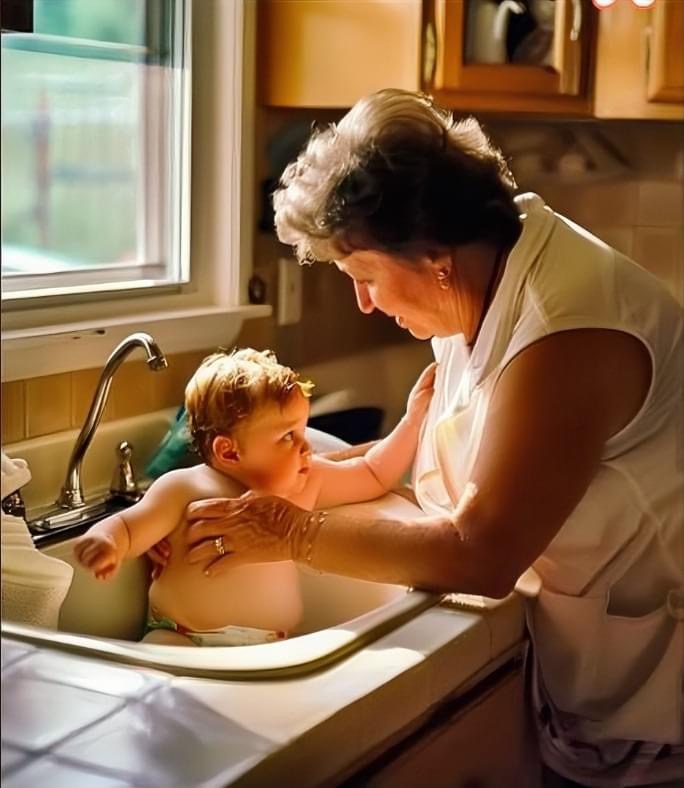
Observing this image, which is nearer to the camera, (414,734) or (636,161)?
(414,734)

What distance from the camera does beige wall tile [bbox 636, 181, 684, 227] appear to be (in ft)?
6.40

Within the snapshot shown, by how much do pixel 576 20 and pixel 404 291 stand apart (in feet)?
1.87

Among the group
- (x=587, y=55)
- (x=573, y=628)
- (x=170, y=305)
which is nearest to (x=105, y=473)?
(x=170, y=305)

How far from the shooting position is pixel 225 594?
1261 millimetres

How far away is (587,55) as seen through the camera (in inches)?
64.7

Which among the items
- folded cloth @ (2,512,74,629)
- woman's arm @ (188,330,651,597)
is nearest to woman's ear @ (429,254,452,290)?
woman's arm @ (188,330,651,597)

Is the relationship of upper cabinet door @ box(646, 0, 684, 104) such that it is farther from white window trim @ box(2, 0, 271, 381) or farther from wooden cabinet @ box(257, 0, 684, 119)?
white window trim @ box(2, 0, 271, 381)

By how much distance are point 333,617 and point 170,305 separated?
0.60m

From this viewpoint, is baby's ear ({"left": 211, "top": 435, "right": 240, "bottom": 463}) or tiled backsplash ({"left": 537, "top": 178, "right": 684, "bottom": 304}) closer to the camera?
baby's ear ({"left": 211, "top": 435, "right": 240, "bottom": 463})

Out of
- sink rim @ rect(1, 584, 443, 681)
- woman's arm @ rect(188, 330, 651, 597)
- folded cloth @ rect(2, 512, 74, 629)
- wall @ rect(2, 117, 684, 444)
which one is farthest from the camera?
wall @ rect(2, 117, 684, 444)

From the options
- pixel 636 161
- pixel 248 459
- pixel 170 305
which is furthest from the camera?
pixel 636 161

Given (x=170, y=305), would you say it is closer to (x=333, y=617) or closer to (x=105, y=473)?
(x=105, y=473)

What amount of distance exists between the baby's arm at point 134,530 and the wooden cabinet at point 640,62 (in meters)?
0.78

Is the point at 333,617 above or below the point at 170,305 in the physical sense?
below
